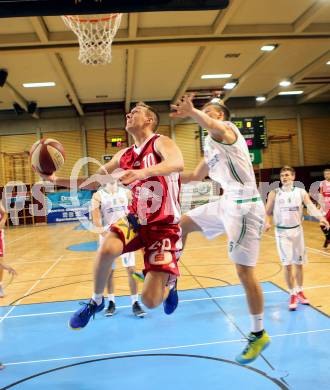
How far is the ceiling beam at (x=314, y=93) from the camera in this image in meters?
19.0

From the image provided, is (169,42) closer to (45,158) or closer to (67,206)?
(45,158)

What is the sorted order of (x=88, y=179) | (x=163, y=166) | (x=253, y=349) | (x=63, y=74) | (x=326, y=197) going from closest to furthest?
1. (x=163, y=166)
2. (x=253, y=349)
3. (x=88, y=179)
4. (x=326, y=197)
5. (x=63, y=74)

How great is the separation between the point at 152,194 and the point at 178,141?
17440 millimetres

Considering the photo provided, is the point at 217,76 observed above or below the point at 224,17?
above

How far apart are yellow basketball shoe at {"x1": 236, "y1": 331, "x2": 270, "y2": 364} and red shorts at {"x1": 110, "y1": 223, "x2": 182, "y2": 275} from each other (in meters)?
0.80

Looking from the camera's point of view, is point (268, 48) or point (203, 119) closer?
point (203, 119)

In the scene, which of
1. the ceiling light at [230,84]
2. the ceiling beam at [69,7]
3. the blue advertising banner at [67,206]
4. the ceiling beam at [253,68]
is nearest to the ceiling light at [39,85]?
the blue advertising banner at [67,206]

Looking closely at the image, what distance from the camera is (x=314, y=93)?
19750mm

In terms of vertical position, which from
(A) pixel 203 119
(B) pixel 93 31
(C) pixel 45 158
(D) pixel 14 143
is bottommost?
(C) pixel 45 158

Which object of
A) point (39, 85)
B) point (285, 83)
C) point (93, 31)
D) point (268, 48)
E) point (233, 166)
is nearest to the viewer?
point (233, 166)

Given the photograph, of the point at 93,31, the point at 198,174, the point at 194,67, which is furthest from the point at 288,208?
the point at 194,67

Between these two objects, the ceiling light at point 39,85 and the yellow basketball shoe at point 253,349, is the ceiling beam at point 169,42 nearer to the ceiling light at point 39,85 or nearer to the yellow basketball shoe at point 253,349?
the ceiling light at point 39,85

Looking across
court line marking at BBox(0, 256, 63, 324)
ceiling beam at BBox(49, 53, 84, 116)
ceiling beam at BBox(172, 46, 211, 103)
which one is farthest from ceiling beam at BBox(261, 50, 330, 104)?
court line marking at BBox(0, 256, 63, 324)

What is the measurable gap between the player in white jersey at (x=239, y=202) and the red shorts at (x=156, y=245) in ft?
1.55
